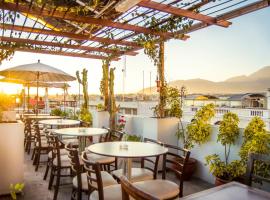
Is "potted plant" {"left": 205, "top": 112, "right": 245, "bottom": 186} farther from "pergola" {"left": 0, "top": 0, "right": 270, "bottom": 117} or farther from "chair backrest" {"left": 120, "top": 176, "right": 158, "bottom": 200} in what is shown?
→ "chair backrest" {"left": 120, "top": 176, "right": 158, "bottom": 200}

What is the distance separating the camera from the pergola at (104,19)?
4.32 m

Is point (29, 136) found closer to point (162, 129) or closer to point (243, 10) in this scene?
point (162, 129)

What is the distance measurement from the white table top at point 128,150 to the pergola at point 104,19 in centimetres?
185

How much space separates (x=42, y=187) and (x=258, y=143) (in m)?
3.45

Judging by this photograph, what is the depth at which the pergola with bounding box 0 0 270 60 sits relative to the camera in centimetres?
432

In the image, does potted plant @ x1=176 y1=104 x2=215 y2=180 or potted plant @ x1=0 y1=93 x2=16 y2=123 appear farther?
potted plant @ x1=176 y1=104 x2=215 y2=180

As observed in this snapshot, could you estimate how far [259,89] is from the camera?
2950 centimetres

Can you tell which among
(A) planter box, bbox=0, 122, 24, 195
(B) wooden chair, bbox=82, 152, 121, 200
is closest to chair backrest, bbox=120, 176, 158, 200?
(B) wooden chair, bbox=82, 152, 121, 200

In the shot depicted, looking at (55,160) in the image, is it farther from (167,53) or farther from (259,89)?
(259,89)

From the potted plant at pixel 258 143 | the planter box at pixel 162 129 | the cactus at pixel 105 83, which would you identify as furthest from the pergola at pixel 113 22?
the potted plant at pixel 258 143

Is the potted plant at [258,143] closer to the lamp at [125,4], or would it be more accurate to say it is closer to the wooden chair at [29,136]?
the lamp at [125,4]

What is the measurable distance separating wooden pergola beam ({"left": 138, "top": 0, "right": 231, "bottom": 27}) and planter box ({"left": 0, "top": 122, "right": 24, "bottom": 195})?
2.97 metres

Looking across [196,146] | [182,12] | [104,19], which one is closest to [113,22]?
[104,19]

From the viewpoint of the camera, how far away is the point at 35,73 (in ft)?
24.5
